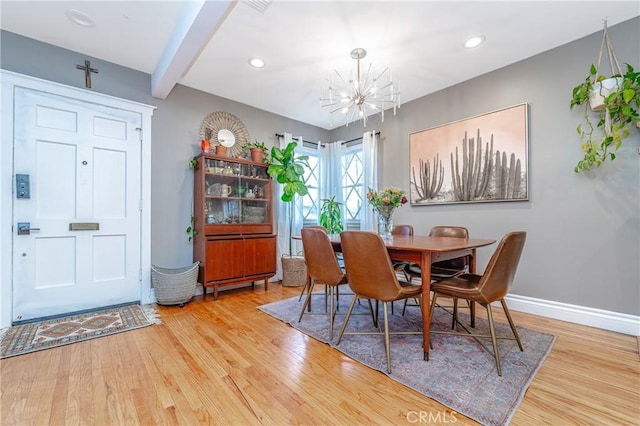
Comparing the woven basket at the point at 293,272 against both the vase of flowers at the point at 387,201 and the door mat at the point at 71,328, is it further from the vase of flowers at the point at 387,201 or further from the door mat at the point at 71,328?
the vase of flowers at the point at 387,201

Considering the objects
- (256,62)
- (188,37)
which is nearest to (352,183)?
(256,62)

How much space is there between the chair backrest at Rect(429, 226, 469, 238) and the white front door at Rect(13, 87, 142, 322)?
132 inches

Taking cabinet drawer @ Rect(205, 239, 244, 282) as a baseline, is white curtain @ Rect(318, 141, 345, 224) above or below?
above

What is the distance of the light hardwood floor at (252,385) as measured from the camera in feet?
4.38

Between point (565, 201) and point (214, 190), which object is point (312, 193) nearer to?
point (214, 190)

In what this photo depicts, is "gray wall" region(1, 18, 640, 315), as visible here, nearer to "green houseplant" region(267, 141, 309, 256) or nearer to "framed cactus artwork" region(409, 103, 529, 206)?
"framed cactus artwork" region(409, 103, 529, 206)

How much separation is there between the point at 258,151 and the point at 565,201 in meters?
3.55

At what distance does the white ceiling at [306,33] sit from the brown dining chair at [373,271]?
1.79 metres

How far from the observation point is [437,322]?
8.17 feet

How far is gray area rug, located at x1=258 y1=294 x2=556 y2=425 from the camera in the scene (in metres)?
1.43

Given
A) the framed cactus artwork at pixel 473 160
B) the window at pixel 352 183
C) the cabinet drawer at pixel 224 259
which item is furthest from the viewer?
the window at pixel 352 183

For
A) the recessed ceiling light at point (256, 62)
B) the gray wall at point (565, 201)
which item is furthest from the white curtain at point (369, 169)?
the recessed ceiling light at point (256, 62)

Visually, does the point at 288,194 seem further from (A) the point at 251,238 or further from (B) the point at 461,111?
(B) the point at 461,111

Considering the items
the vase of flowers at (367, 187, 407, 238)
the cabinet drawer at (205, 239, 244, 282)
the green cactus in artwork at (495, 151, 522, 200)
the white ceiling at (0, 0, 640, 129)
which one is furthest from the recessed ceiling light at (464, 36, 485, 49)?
the cabinet drawer at (205, 239, 244, 282)
